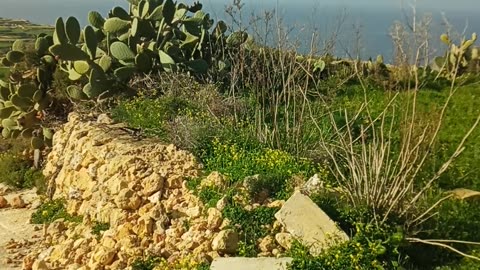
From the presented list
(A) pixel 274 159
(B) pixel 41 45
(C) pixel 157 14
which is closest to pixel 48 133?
(B) pixel 41 45

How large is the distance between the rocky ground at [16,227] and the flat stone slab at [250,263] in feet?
9.01

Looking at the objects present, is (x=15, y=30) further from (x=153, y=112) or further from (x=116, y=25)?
(x=153, y=112)

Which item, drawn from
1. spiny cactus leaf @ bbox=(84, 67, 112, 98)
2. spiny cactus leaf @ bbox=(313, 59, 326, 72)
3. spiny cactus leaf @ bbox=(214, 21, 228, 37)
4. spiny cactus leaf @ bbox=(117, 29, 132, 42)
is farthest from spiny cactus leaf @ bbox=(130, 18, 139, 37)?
spiny cactus leaf @ bbox=(313, 59, 326, 72)

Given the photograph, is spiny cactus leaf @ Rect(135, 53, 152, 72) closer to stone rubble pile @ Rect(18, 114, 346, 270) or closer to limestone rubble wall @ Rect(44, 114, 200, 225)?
limestone rubble wall @ Rect(44, 114, 200, 225)

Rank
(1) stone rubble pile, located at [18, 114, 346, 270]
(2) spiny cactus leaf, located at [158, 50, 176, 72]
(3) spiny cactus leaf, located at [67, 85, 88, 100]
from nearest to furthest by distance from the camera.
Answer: (1) stone rubble pile, located at [18, 114, 346, 270]
(2) spiny cactus leaf, located at [158, 50, 176, 72]
(3) spiny cactus leaf, located at [67, 85, 88, 100]

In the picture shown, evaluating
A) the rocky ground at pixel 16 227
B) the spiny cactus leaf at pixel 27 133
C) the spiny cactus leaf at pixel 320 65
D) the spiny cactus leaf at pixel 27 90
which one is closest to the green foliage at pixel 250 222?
the rocky ground at pixel 16 227

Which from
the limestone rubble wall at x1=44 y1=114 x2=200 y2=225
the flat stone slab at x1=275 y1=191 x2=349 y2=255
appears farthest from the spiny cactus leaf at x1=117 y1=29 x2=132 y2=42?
the flat stone slab at x1=275 y1=191 x2=349 y2=255

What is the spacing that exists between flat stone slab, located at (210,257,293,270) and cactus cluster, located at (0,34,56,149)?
6.14 m

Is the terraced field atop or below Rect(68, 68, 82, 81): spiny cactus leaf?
below

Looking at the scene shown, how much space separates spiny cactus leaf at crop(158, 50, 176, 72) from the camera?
9516 millimetres

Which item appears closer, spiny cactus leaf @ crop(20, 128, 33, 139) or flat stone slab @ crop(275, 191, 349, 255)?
flat stone slab @ crop(275, 191, 349, 255)

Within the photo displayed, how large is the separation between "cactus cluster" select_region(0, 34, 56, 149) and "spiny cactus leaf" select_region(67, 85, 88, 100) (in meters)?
1.06

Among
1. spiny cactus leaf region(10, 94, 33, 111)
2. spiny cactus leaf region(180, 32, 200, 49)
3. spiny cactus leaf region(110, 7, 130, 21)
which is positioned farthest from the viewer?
spiny cactus leaf region(10, 94, 33, 111)

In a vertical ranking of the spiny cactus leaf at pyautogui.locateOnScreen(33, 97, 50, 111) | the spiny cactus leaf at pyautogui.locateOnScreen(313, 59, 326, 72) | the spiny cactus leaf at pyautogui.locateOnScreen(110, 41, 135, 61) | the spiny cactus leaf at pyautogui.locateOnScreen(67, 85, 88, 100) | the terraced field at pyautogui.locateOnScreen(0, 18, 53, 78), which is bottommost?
the terraced field at pyautogui.locateOnScreen(0, 18, 53, 78)
